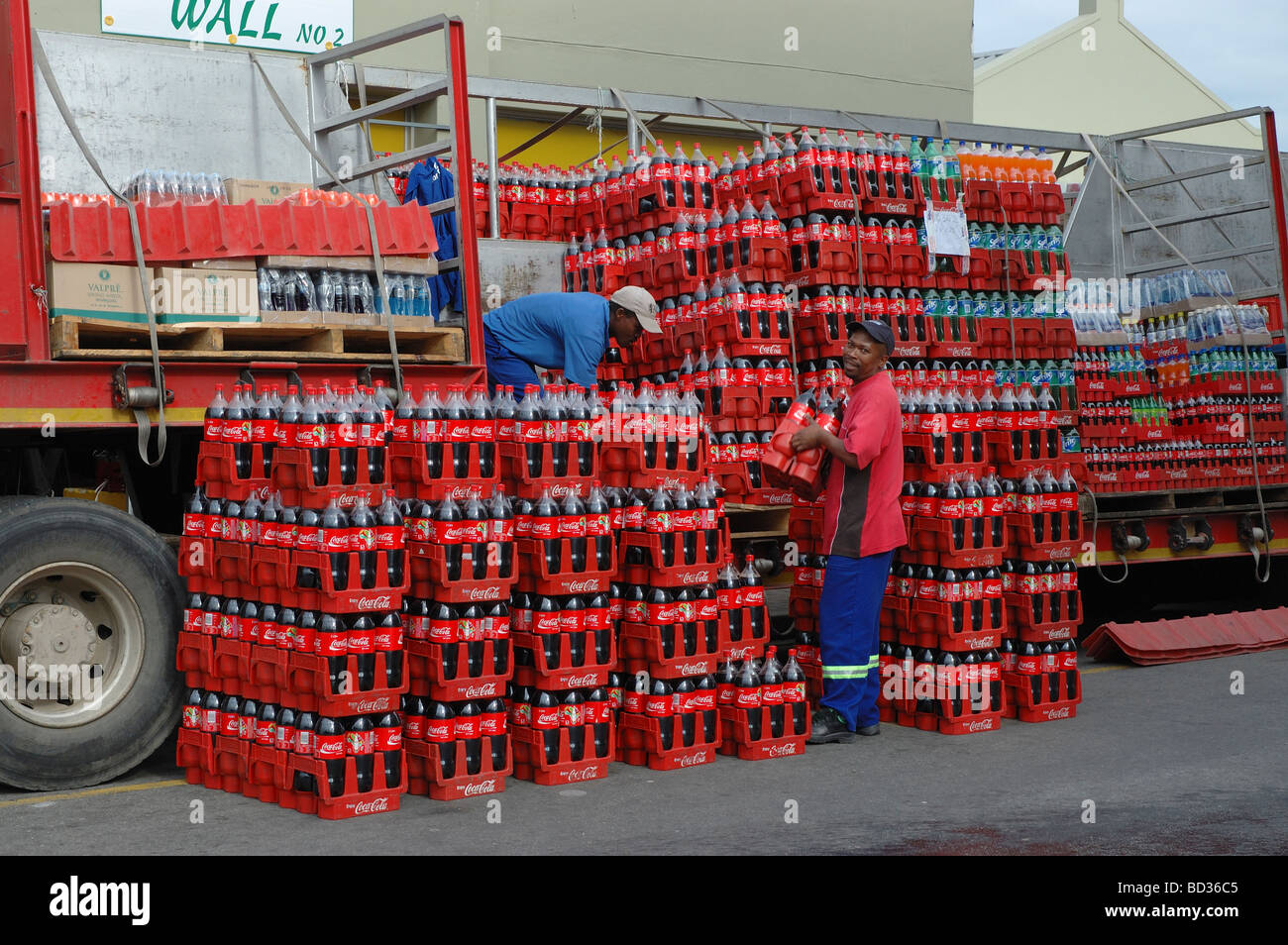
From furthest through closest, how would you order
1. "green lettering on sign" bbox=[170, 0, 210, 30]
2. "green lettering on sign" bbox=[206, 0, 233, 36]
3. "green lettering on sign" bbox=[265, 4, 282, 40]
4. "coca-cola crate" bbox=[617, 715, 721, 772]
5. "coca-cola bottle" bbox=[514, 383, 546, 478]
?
"green lettering on sign" bbox=[265, 4, 282, 40] → "green lettering on sign" bbox=[206, 0, 233, 36] → "green lettering on sign" bbox=[170, 0, 210, 30] → "coca-cola crate" bbox=[617, 715, 721, 772] → "coca-cola bottle" bbox=[514, 383, 546, 478]

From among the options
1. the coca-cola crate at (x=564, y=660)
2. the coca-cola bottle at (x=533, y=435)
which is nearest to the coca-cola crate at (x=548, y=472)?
the coca-cola bottle at (x=533, y=435)

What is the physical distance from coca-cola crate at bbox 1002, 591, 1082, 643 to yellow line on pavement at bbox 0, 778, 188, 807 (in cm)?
506

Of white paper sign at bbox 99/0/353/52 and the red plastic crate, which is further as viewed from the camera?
white paper sign at bbox 99/0/353/52

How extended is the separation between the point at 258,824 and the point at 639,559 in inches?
96.1

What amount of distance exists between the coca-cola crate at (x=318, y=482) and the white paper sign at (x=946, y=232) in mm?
5177

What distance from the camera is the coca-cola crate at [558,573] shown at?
7.15 metres

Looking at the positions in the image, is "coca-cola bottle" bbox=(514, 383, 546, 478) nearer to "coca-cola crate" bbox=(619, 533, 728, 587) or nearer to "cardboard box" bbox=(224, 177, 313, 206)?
"coca-cola crate" bbox=(619, 533, 728, 587)

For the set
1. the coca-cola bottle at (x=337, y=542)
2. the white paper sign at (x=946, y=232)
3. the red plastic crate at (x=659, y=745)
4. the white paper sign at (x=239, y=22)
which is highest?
the white paper sign at (x=239, y=22)

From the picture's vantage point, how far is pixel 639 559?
7656mm

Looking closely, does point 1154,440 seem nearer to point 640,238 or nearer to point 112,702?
point 640,238

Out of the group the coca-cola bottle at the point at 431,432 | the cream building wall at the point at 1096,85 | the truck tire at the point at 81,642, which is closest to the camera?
the truck tire at the point at 81,642

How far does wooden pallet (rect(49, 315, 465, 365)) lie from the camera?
6.90 meters

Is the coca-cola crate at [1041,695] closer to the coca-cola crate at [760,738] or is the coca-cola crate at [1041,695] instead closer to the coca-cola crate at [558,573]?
the coca-cola crate at [760,738]

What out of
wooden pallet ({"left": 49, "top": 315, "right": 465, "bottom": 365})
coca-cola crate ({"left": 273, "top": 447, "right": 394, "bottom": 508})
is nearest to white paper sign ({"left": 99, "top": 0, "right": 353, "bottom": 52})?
wooden pallet ({"left": 49, "top": 315, "right": 465, "bottom": 365})
